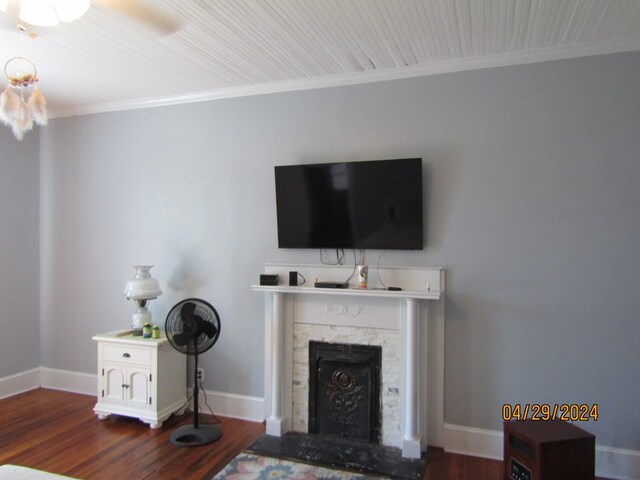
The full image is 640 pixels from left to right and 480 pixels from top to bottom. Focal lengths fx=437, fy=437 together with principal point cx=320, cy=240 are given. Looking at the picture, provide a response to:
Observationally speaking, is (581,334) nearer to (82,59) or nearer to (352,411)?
(352,411)

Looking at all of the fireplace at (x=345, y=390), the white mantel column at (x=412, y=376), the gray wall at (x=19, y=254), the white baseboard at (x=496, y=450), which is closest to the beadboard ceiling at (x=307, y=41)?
the gray wall at (x=19, y=254)

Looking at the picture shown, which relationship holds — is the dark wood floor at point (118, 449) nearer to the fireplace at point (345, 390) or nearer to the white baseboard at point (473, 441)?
the white baseboard at point (473, 441)

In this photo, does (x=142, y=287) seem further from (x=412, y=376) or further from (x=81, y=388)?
(x=412, y=376)

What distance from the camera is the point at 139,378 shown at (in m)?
3.43

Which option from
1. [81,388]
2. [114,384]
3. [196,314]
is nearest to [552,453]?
[196,314]

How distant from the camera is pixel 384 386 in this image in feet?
10.2

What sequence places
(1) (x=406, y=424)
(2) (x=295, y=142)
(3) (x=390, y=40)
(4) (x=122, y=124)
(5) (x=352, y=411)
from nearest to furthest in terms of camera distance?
(3) (x=390, y=40), (1) (x=406, y=424), (5) (x=352, y=411), (2) (x=295, y=142), (4) (x=122, y=124)

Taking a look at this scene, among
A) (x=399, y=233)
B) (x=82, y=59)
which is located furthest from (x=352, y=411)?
(x=82, y=59)

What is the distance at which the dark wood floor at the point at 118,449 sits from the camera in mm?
2730

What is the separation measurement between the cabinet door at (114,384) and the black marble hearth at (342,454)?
3.94 feet

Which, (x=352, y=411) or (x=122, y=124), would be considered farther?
(x=122, y=124)

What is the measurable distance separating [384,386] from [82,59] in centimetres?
311

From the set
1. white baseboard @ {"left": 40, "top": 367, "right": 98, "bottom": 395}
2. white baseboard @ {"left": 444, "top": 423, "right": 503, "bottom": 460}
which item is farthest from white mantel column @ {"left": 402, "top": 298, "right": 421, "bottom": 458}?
white baseboard @ {"left": 40, "top": 367, "right": 98, "bottom": 395}

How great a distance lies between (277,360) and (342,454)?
79cm
